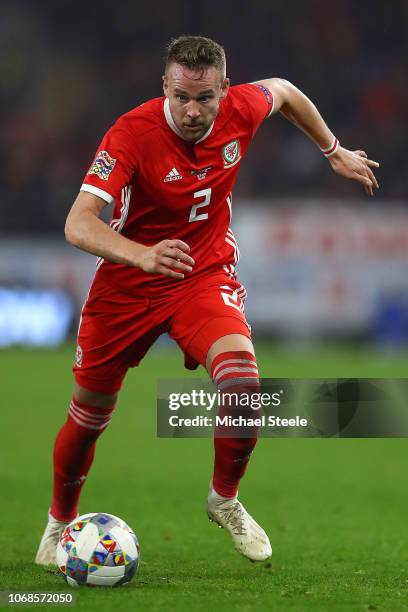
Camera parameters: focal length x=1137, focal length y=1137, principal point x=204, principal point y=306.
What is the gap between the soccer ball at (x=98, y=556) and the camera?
4.48 meters

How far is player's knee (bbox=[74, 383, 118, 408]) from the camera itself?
5332 mm

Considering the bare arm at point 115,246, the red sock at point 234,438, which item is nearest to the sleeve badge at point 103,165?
the bare arm at point 115,246

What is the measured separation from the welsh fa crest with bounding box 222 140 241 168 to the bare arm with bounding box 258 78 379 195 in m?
0.44

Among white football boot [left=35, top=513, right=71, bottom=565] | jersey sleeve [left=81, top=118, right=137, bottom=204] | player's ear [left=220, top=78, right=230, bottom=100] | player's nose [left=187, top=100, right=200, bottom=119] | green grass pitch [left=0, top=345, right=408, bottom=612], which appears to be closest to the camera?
green grass pitch [left=0, top=345, right=408, bottom=612]

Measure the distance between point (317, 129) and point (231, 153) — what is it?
648mm

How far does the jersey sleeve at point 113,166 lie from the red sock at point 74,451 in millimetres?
1160

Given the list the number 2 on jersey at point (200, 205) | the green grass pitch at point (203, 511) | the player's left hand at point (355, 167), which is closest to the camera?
the green grass pitch at point (203, 511)

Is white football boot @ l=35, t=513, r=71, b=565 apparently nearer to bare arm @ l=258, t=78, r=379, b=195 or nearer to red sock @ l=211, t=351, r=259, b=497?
red sock @ l=211, t=351, r=259, b=497

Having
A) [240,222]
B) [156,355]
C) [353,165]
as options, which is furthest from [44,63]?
[353,165]

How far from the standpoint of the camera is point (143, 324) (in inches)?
203

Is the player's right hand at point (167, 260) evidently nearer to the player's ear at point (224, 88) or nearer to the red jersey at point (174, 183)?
the red jersey at point (174, 183)

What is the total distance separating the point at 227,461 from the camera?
16.1 feet

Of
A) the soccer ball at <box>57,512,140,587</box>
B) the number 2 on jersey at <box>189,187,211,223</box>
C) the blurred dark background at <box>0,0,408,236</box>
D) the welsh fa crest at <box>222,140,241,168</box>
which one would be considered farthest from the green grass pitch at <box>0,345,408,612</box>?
the blurred dark background at <box>0,0,408,236</box>

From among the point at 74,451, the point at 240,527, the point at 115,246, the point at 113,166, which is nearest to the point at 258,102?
the point at 113,166
